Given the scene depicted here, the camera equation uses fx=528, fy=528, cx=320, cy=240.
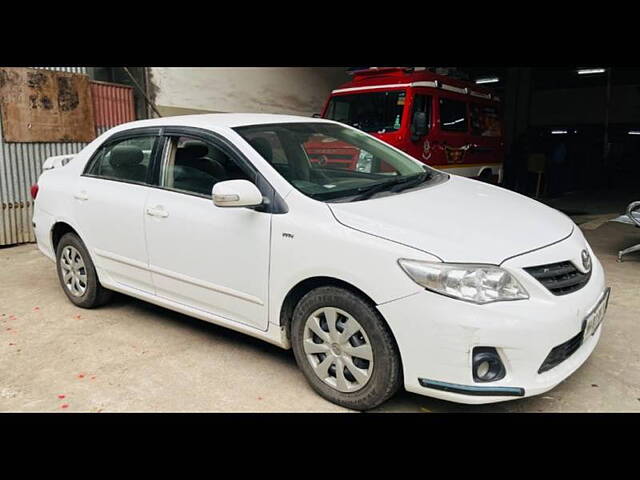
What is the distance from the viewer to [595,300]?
9.26 ft

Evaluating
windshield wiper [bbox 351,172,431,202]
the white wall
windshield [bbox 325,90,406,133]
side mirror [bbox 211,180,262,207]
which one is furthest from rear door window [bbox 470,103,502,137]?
side mirror [bbox 211,180,262,207]

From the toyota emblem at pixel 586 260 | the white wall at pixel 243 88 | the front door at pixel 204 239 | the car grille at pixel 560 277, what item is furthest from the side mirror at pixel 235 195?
the white wall at pixel 243 88

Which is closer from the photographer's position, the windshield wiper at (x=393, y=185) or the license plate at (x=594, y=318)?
the license plate at (x=594, y=318)

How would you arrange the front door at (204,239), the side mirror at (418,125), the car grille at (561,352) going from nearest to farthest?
the car grille at (561,352) < the front door at (204,239) < the side mirror at (418,125)

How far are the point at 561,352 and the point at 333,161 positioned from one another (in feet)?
6.44

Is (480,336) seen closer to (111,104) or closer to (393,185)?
(393,185)

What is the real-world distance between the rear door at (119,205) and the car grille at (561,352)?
2.62 meters

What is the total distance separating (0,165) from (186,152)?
14.3ft

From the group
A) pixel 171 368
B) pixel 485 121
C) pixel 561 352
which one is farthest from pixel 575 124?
pixel 171 368

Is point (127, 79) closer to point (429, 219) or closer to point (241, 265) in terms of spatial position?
point (241, 265)

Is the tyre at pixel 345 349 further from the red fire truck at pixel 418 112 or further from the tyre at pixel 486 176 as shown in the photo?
the tyre at pixel 486 176

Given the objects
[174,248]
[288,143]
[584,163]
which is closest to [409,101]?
[288,143]

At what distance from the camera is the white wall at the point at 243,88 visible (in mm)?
9305

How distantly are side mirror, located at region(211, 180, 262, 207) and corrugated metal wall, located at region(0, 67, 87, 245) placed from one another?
5127 millimetres
